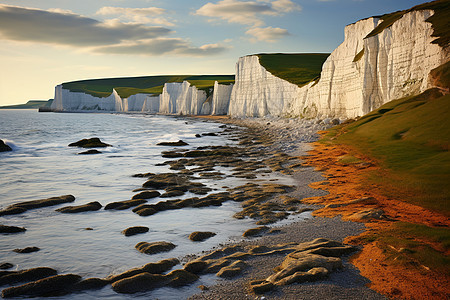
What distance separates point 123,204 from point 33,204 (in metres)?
3.28

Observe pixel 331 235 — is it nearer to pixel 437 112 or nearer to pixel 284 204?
pixel 284 204

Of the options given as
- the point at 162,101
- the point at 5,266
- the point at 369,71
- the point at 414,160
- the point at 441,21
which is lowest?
the point at 5,266

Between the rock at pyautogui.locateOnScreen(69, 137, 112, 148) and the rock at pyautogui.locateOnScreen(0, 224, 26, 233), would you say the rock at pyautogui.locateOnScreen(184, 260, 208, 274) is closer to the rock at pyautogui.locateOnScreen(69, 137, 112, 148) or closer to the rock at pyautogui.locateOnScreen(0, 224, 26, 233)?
the rock at pyautogui.locateOnScreen(0, 224, 26, 233)

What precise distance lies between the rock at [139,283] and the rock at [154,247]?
1496 mm

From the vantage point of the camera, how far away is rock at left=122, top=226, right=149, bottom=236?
9.59 metres

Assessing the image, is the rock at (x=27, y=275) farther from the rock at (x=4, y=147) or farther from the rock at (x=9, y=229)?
the rock at (x=4, y=147)

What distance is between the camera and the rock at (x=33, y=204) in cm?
1163

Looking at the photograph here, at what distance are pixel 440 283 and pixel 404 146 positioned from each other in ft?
43.5

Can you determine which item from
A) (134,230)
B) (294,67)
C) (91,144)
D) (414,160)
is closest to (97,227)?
(134,230)

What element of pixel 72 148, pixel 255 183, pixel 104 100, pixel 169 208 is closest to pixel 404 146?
pixel 255 183

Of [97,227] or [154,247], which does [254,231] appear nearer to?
[154,247]

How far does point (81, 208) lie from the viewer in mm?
11953

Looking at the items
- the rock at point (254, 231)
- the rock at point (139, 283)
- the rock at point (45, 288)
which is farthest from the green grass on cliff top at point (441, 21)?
the rock at point (45, 288)

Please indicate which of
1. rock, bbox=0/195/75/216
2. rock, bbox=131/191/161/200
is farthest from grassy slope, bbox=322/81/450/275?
rock, bbox=0/195/75/216
